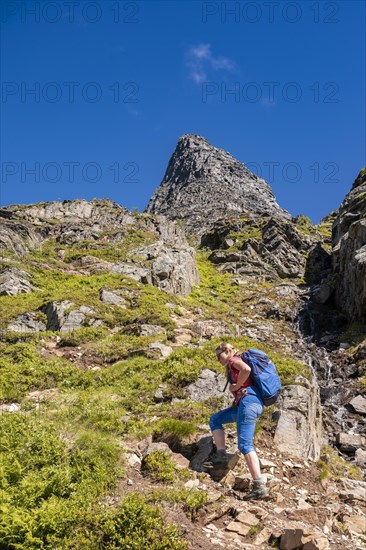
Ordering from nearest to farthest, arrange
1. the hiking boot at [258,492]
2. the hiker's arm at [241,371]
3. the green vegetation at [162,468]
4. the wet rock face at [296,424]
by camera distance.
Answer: the hiking boot at [258,492]
the green vegetation at [162,468]
the hiker's arm at [241,371]
the wet rock face at [296,424]

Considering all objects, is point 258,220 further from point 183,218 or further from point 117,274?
point 117,274

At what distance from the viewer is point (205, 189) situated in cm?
11875

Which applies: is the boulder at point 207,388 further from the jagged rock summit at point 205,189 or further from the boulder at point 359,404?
the jagged rock summit at point 205,189

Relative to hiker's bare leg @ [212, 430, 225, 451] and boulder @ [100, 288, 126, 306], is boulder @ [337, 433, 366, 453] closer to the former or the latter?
hiker's bare leg @ [212, 430, 225, 451]

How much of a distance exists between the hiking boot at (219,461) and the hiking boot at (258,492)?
2.86ft

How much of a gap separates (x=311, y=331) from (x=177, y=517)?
99.8ft

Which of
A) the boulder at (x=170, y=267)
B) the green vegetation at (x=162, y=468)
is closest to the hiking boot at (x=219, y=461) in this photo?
the green vegetation at (x=162, y=468)

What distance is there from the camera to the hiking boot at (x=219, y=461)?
7.39 m

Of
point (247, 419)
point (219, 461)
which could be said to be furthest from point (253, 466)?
point (219, 461)

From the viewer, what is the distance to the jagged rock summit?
10254 cm

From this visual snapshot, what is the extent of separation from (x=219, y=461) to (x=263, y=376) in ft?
5.97

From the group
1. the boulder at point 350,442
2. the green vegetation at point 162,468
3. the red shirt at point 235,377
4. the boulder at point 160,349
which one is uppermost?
the boulder at point 160,349

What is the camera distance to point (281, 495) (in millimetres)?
6840

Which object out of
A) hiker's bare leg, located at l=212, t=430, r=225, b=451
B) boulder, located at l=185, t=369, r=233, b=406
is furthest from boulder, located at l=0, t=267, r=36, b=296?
hiker's bare leg, located at l=212, t=430, r=225, b=451
